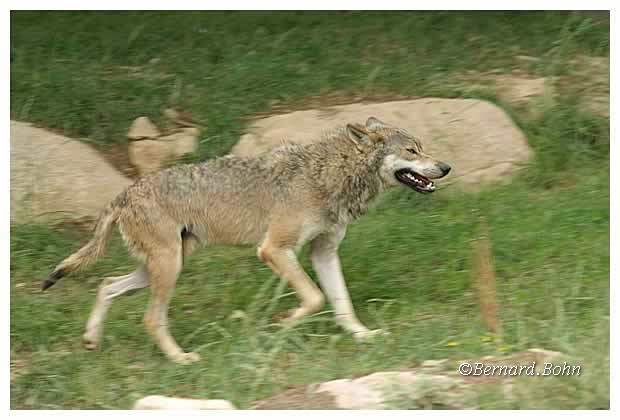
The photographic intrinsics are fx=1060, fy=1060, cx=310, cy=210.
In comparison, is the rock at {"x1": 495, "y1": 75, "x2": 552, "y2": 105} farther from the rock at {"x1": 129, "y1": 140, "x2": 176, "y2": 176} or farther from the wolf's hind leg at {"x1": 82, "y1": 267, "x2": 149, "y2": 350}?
the wolf's hind leg at {"x1": 82, "y1": 267, "x2": 149, "y2": 350}

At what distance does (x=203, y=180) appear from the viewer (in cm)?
764

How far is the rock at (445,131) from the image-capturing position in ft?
33.2

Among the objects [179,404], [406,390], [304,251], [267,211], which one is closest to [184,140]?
[304,251]

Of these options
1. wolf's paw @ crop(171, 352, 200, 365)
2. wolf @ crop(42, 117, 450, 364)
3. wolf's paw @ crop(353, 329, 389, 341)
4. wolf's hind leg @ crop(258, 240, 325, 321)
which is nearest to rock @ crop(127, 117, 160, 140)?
wolf @ crop(42, 117, 450, 364)

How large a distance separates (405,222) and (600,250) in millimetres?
1657

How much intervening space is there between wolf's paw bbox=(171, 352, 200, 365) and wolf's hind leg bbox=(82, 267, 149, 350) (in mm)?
598

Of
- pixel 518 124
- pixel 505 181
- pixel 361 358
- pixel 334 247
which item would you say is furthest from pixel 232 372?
pixel 518 124

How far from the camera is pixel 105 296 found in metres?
7.54

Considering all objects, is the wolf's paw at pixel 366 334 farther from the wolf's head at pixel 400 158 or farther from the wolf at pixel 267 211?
the wolf's head at pixel 400 158

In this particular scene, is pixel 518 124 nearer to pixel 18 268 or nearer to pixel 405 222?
pixel 405 222

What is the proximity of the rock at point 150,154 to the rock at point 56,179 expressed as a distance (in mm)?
282

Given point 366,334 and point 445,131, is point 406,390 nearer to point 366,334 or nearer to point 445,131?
point 366,334

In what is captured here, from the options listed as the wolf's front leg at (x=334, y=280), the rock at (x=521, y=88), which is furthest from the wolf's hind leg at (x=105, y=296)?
the rock at (x=521, y=88)

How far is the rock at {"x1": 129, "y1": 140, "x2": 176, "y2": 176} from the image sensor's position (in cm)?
1033
